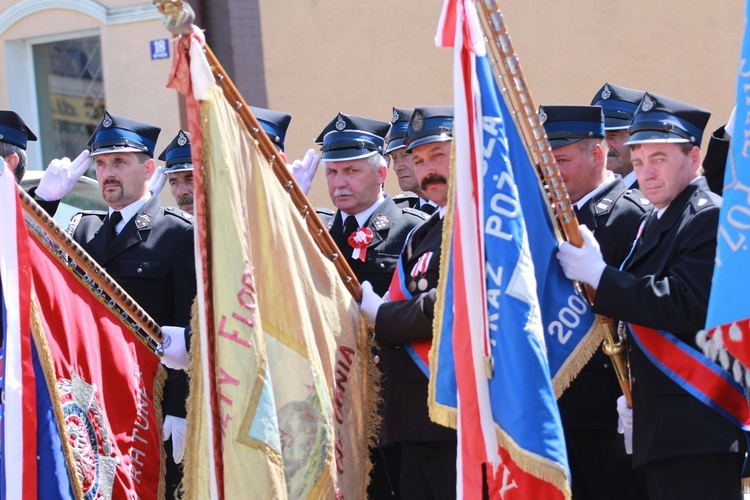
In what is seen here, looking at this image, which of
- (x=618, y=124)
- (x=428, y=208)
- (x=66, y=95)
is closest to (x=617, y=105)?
(x=618, y=124)

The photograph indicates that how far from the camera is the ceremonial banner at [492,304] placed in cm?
356

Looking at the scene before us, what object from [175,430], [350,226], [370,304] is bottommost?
[175,430]

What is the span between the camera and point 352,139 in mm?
5223

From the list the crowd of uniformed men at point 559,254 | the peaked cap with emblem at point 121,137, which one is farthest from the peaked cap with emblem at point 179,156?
the peaked cap with emblem at point 121,137

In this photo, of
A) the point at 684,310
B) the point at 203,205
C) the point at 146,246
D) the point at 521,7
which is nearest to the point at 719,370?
the point at 684,310

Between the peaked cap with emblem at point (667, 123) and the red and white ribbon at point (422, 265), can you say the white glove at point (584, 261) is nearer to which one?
the peaked cap with emblem at point (667, 123)

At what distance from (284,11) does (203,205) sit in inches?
314

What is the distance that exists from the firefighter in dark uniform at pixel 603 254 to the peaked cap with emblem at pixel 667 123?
63 cm

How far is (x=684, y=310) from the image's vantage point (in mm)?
3689

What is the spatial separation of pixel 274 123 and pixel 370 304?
1428mm

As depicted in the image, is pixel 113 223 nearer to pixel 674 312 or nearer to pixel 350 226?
pixel 350 226

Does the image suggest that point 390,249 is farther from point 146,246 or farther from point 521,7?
point 521,7

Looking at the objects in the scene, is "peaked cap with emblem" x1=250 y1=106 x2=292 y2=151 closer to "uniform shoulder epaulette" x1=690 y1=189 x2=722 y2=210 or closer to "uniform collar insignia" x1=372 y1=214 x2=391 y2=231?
"uniform collar insignia" x1=372 y1=214 x2=391 y2=231

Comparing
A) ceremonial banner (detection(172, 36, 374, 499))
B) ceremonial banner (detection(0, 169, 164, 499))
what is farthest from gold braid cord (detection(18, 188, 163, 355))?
ceremonial banner (detection(172, 36, 374, 499))
